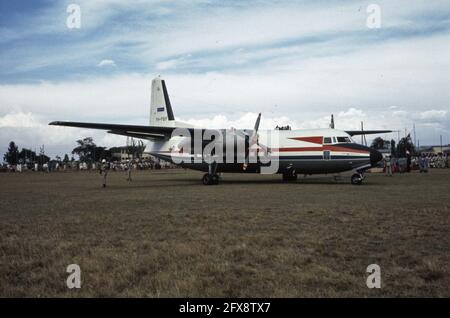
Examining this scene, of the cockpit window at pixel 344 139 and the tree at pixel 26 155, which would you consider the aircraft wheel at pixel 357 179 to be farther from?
the tree at pixel 26 155

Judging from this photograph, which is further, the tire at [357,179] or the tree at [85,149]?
the tree at [85,149]

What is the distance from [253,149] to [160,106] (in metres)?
8.27

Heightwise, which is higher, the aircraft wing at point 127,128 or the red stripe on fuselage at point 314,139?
the aircraft wing at point 127,128

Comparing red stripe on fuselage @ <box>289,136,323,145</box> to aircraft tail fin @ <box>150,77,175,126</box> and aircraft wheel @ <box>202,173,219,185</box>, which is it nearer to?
aircraft wheel @ <box>202,173,219,185</box>

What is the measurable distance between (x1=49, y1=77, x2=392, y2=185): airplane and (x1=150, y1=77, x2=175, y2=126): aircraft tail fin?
72 mm

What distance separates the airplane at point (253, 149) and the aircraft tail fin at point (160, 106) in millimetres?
72

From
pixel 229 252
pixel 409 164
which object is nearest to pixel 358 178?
pixel 229 252

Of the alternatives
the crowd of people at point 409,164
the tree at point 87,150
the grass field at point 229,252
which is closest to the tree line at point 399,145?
the crowd of people at point 409,164

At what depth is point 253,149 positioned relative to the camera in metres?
23.6

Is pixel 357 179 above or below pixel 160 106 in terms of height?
below

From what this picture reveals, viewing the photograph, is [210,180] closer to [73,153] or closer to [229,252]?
[229,252]

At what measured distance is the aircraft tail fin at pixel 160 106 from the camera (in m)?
27.8

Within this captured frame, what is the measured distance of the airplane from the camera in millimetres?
20625
